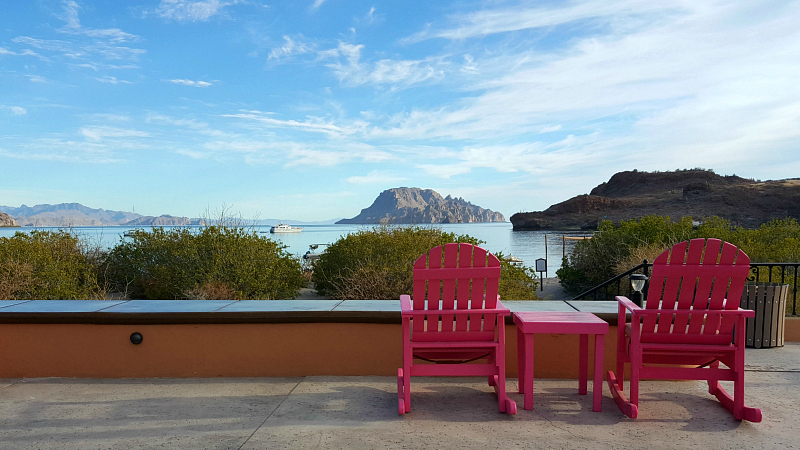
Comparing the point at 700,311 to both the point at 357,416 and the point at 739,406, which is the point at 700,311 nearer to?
the point at 739,406

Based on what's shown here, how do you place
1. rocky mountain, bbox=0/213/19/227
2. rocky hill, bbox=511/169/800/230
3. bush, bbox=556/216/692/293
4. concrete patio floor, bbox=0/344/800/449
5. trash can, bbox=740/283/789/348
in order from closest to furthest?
1. concrete patio floor, bbox=0/344/800/449
2. trash can, bbox=740/283/789/348
3. bush, bbox=556/216/692/293
4. rocky mountain, bbox=0/213/19/227
5. rocky hill, bbox=511/169/800/230

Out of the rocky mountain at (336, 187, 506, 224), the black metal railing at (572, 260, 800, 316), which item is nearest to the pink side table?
the black metal railing at (572, 260, 800, 316)

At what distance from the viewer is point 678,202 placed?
75.6 m

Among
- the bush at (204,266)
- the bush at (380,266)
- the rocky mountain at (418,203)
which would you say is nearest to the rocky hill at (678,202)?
the rocky mountain at (418,203)

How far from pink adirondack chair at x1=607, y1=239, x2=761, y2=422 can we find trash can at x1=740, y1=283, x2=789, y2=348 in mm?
2524

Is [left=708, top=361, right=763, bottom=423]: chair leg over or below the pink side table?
below

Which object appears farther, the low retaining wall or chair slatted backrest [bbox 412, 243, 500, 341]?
the low retaining wall

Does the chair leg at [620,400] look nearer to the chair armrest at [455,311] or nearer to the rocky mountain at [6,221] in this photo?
the chair armrest at [455,311]

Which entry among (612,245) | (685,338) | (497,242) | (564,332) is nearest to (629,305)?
(685,338)

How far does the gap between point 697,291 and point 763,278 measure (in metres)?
7.51

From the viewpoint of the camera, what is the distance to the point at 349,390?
11.6 ft

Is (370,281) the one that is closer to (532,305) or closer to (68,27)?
(532,305)

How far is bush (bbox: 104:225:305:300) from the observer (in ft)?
30.9

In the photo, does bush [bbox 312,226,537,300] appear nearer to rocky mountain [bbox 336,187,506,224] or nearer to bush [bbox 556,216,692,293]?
bush [bbox 556,216,692,293]
